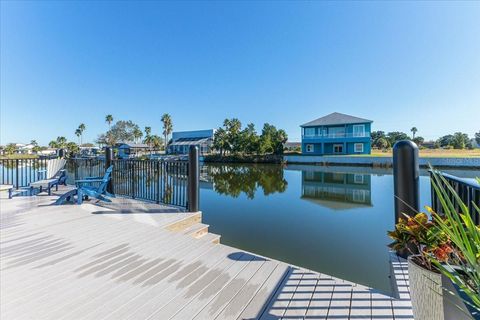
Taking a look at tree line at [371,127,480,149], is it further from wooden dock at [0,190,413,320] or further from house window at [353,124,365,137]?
wooden dock at [0,190,413,320]

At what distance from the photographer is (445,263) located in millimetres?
1227

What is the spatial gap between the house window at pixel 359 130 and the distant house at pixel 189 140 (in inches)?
959

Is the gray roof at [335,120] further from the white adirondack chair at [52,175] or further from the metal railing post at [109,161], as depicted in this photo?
the white adirondack chair at [52,175]

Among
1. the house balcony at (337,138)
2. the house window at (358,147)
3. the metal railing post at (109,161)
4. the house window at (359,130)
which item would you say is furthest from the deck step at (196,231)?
the house window at (358,147)

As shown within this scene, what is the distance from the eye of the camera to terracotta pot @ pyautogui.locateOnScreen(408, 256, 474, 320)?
986mm

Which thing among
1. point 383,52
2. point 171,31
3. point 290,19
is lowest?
point 383,52

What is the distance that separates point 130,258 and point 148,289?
697mm

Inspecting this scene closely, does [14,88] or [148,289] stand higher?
[14,88]

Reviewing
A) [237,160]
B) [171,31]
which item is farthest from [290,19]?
[237,160]

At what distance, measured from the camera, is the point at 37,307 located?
1.74m

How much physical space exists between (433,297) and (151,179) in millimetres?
5086

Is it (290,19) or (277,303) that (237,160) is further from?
(277,303)

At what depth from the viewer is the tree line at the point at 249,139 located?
32.4m

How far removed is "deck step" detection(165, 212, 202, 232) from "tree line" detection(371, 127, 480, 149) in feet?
139
